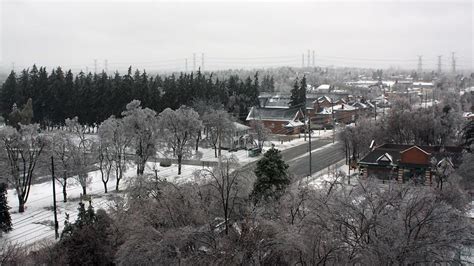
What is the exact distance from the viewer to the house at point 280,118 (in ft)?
140

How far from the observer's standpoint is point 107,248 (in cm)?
1236

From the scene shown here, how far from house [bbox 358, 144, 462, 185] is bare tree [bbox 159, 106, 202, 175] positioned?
9878 mm

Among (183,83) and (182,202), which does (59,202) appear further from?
(183,83)

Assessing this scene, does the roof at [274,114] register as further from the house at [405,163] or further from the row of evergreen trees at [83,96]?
the house at [405,163]

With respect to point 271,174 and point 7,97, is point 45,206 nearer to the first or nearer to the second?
point 271,174

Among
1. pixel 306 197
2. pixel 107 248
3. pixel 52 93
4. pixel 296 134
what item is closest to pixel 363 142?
pixel 296 134

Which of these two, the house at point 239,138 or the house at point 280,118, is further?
the house at point 280,118

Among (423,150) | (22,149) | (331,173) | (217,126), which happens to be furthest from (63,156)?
(423,150)

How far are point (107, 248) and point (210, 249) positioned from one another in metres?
2.85

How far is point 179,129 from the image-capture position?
27922 millimetres

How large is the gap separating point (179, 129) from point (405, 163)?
1250 cm

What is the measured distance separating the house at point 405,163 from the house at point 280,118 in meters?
16.6

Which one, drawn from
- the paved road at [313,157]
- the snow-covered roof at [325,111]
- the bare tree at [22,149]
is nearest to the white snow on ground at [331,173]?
the paved road at [313,157]

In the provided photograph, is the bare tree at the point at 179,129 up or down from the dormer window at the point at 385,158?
up
